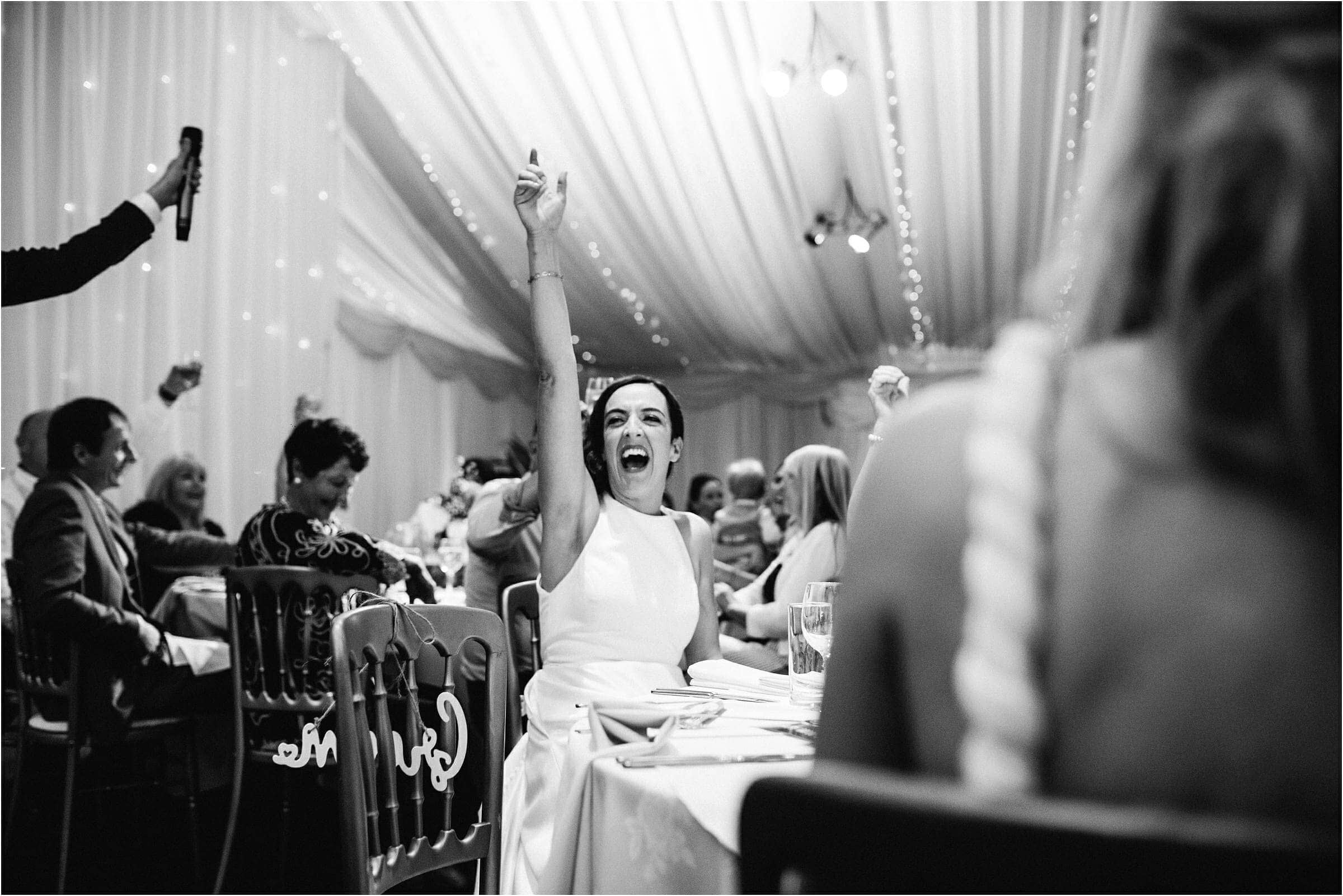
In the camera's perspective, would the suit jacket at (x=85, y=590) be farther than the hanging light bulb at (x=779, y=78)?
No

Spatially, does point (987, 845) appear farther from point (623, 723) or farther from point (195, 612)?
point (195, 612)

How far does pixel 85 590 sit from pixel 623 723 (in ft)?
8.06

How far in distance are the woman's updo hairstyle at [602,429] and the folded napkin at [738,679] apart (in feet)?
1.61

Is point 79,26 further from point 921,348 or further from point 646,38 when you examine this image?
point 921,348

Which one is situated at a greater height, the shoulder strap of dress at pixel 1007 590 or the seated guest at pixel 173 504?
the seated guest at pixel 173 504

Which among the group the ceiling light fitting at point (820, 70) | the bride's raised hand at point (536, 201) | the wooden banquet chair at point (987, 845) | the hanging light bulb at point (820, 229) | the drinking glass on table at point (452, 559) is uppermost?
the ceiling light fitting at point (820, 70)

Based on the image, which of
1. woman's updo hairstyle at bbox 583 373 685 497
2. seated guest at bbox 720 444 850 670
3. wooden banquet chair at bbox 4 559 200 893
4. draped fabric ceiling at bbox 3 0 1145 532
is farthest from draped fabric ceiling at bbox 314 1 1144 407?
wooden banquet chair at bbox 4 559 200 893

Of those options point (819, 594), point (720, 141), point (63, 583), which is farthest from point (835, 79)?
point (819, 594)

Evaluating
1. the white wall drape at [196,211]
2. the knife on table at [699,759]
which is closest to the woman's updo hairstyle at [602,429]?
the knife on table at [699,759]

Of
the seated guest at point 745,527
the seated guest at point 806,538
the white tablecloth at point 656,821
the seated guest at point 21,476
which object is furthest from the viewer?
the seated guest at point 745,527

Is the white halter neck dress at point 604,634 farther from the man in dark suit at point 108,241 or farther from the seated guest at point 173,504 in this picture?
the seated guest at point 173,504

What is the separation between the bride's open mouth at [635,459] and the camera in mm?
2295

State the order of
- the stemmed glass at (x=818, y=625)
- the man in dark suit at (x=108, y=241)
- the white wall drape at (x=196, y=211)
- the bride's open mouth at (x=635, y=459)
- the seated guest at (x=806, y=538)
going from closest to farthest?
the stemmed glass at (x=818, y=625) → the bride's open mouth at (x=635, y=459) → the seated guest at (x=806, y=538) → the man in dark suit at (x=108, y=241) → the white wall drape at (x=196, y=211)

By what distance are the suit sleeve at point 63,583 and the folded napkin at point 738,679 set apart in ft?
6.69
